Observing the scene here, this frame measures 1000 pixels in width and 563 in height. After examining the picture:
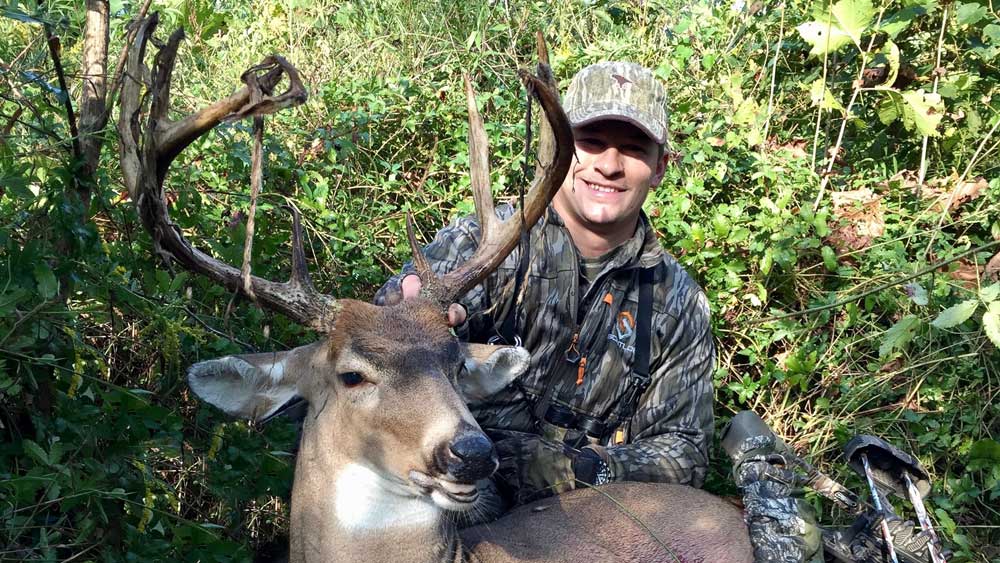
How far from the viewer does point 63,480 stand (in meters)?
3.54

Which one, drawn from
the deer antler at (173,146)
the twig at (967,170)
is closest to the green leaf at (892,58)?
the twig at (967,170)

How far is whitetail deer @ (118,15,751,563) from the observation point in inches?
136

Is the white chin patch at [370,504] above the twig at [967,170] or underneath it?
underneath

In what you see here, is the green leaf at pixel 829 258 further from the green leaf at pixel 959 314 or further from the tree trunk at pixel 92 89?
the tree trunk at pixel 92 89

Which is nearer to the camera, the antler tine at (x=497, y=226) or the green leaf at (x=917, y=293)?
the antler tine at (x=497, y=226)

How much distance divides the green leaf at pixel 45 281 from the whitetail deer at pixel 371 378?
36cm

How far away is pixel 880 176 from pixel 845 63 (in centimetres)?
86

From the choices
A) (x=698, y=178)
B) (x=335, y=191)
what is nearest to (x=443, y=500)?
(x=335, y=191)

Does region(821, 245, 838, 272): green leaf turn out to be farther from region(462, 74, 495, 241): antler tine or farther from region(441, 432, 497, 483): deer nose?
region(441, 432, 497, 483): deer nose

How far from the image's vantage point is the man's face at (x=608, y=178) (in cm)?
534

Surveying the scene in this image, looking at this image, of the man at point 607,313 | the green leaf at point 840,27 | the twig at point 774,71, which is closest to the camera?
the man at point 607,313

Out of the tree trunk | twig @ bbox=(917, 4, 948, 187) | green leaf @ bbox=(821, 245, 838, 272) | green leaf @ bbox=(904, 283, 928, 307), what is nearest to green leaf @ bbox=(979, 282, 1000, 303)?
green leaf @ bbox=(904, 283, 928, 307)

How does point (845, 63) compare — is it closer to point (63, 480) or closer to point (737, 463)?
point (737, 463)

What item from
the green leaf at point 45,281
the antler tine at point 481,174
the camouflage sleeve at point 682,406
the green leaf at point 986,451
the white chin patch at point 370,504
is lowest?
the green leaf at point 986,451
